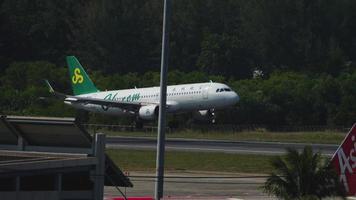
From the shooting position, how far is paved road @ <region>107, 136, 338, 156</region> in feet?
238

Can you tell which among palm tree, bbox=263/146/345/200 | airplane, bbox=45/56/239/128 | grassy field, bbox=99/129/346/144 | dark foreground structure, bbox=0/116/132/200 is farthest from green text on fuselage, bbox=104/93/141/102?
dark foreground structure, bbox=0/116/132/200

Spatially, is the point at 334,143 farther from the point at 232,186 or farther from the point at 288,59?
the point at 288,59

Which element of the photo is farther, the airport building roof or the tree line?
the tree line

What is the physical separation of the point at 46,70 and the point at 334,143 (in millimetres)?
50437

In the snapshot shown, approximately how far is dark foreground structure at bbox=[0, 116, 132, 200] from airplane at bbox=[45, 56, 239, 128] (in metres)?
60.7

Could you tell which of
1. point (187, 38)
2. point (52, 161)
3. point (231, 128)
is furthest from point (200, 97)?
point (187, 38)

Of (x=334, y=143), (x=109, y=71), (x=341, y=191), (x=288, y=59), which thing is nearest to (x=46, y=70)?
(x=109, y=71)

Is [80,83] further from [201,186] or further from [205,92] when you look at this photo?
[201,186]

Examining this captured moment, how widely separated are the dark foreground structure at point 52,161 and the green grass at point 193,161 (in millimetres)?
31382

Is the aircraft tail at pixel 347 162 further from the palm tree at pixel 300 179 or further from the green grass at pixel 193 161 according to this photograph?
the green grass at pixel 193 161

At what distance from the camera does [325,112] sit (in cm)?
10881

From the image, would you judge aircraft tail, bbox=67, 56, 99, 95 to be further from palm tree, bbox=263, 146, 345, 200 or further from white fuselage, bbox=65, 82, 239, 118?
palm tree, bbox=263, 146, 345, 200

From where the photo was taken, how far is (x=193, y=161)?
62.6 meters

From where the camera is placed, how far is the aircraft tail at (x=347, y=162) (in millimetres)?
31312
